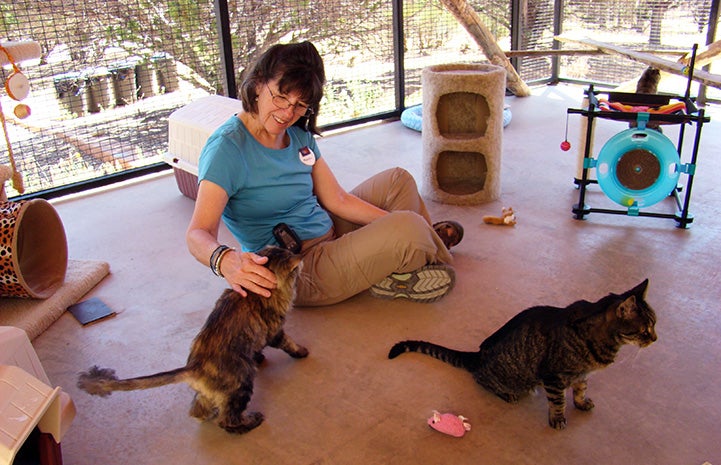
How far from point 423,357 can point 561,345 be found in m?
0.53

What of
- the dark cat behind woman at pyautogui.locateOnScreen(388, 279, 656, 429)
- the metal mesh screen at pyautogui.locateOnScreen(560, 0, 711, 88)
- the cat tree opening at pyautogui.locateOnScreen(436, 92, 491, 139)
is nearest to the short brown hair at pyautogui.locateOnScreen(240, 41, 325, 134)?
the dark cat behind woman at pyautogui.locateOnScreen(388, 279, 656, 429)

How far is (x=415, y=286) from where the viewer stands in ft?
7.82

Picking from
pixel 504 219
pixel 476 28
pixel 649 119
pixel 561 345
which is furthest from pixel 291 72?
pixel 476 28

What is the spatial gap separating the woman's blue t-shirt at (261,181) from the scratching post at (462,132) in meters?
1.21

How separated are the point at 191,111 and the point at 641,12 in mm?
4184

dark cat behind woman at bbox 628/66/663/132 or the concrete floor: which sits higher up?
dark cat behind woman at bbox 628/66/663/132

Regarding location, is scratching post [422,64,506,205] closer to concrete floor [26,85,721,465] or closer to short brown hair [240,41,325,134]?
concrete floor [26,85,721,465]

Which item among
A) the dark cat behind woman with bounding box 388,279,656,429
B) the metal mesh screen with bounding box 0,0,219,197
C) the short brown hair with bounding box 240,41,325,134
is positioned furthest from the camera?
the metal mesh screen with bounding box 0,0,219,197

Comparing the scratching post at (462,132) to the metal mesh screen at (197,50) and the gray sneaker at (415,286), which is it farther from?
the metal mesh screen at (197,50)

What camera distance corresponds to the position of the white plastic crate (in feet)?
10.9

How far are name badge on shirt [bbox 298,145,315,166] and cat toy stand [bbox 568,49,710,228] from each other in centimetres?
140

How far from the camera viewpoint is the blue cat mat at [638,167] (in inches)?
110

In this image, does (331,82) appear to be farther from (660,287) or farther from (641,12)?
(660,287)

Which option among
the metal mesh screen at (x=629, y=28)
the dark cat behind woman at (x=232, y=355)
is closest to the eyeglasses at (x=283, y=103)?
the dark cat behind woman at (x=232, y=355)
